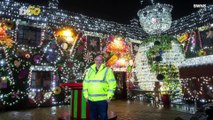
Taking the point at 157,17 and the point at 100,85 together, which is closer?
the point at 100,85

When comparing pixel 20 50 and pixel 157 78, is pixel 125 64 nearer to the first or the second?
pixel 157 78

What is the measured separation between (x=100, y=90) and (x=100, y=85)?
11 cm

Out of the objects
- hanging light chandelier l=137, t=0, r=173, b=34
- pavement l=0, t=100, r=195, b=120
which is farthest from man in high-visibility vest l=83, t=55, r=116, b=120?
hanging light chandelier l=137, t=0, r=173, b=34

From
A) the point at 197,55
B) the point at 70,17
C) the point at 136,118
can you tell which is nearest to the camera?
the point at 136,118

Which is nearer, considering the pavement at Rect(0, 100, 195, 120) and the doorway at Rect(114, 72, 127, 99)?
the pavement at Rect(0, 100, 195, 120)

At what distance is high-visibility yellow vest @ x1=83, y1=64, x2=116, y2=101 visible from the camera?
4.91 meters

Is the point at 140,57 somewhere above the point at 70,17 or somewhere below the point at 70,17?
below

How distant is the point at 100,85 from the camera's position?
4.93m

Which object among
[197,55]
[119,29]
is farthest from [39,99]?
[197,55]

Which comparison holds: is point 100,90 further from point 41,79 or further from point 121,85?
point 121,85

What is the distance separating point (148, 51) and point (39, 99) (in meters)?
7.17

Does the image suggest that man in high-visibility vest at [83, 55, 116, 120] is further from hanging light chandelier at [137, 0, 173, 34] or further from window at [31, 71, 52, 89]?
window at [31, 71, 52, 89]

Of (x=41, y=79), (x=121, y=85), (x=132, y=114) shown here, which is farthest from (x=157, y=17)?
(x=41, y=79)

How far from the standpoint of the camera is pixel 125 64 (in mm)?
17891
